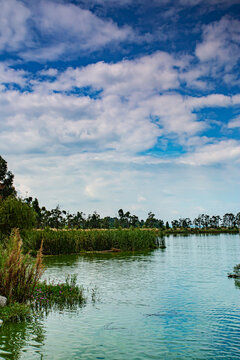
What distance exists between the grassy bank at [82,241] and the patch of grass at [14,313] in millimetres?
21634

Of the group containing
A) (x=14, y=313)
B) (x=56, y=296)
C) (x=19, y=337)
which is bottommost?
(x=19, y=337)

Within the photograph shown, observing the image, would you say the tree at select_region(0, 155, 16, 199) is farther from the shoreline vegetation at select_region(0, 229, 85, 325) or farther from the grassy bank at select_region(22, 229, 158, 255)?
the shoreline vegetation at select_region(0, 229, 85, 325)

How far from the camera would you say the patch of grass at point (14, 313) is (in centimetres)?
1006

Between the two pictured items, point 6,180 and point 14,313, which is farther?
point 6,180

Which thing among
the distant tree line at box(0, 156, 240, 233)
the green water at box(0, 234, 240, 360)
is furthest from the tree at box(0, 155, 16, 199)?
the green water at box(0, 234, 240, 360)

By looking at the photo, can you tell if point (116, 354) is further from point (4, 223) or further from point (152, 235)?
point (152, 235)

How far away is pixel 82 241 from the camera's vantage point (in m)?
37.3

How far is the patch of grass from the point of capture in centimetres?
1006

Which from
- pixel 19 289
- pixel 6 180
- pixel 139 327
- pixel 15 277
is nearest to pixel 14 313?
pixel 19 289

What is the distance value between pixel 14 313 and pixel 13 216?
2319 cm

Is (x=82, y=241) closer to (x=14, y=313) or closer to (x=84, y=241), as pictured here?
(x=84, y=241)

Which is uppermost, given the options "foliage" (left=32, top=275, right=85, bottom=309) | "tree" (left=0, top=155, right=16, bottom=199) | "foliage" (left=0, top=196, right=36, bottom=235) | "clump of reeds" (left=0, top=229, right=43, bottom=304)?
"tree" (left=0, top=155, right=16, bottom=199)

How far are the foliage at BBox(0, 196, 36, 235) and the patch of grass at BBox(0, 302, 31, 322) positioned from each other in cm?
2224

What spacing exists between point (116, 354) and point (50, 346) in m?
1.76
